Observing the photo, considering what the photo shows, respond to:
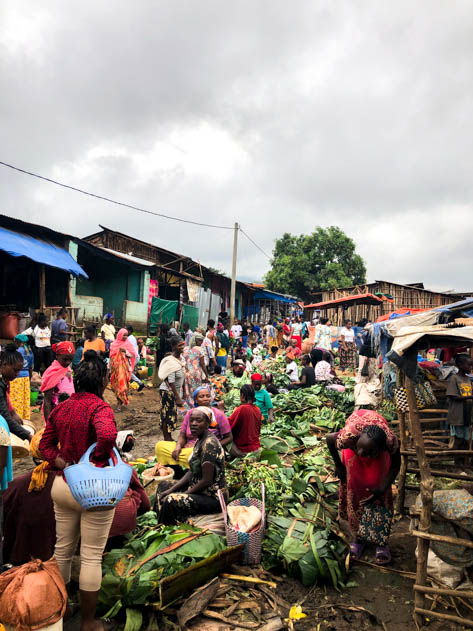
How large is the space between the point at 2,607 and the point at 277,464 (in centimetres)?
357

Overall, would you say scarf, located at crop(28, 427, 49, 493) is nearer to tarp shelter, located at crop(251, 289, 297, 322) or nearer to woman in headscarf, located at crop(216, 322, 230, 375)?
woman in headscarf, located at crop(216, 322, 230, 375)

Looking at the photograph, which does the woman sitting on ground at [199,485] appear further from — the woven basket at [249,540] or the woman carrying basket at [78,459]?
the woman carrying basket at [78,459]

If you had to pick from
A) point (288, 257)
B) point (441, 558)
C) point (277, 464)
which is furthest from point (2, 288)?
point (288, 257)

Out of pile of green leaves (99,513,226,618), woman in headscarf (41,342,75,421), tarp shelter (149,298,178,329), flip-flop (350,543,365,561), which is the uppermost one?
tarp shelter (149,298,178,329)

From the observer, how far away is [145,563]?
3.10m

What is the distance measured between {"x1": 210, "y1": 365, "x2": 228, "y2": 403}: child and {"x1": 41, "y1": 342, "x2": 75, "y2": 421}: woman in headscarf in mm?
5052

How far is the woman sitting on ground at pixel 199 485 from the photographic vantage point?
386 cm

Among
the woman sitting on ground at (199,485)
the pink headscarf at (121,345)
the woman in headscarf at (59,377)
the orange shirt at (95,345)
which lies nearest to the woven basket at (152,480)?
the woman sitting on ground at (199,485)

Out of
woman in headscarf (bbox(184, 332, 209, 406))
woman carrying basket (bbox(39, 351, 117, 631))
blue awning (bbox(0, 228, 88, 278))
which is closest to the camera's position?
woman carrying basket (bbox(39, 351, 117, 631))

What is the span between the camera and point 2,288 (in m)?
13.5

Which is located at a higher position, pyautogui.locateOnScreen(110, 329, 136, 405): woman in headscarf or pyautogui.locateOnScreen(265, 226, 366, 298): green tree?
pyautogui.locateOnScreen(265, 226, 366, 298): green tree

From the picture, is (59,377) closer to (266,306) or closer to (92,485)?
(92,485)

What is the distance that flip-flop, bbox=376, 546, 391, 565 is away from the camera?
3.72 metres

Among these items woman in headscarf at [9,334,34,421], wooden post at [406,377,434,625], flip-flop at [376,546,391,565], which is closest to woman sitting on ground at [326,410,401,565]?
flip-flop at [376,546,391,565]
